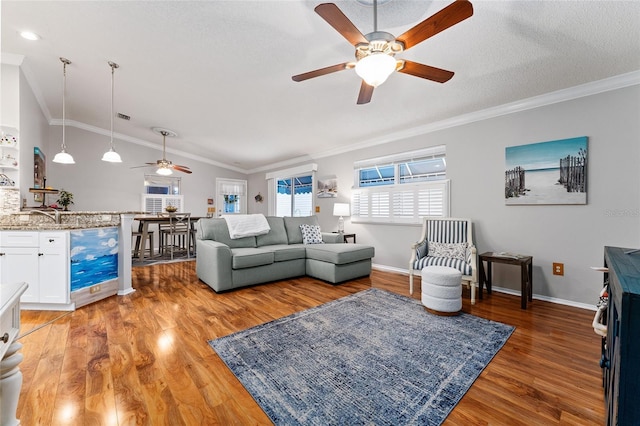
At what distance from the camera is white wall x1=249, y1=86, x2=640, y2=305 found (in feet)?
8.64

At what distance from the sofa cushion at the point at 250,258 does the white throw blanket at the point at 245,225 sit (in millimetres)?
480

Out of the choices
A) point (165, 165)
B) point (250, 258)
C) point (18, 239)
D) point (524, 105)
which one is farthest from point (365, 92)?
point (165, 165)

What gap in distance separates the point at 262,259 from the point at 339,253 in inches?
41.8

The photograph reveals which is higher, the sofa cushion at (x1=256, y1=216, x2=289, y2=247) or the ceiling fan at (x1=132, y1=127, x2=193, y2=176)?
the ceiling fan at (x1=132, y1=127, x2=193, y2=176)

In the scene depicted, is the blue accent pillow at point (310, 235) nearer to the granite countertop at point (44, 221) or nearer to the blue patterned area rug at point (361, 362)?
the blue patterned area rug at point (361, 362)

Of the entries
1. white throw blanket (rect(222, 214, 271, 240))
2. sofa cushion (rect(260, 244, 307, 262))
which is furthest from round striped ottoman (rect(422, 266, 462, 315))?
white throw blanket (rect(222, 214, 271, 240))

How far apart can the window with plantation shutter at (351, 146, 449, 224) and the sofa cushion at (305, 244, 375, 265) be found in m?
0.94

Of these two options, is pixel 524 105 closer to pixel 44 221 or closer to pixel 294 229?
pixel 294 229

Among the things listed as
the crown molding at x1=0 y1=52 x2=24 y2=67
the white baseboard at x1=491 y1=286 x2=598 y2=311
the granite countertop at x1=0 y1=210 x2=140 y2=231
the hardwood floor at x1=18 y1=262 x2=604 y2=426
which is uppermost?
the crown molding at x1=0 y1=52 x2=24 y2=67

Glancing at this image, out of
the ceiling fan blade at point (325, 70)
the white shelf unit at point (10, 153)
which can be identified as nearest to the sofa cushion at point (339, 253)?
the ceiling fan blade at point (325, 70)

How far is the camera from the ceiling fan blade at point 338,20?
4.66ft

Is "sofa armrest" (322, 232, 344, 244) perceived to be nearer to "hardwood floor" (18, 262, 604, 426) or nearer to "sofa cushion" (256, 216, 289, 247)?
"sofa cushion" (256, 216, 289, 247)

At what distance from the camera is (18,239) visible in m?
2.70

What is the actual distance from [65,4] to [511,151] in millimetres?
4784
